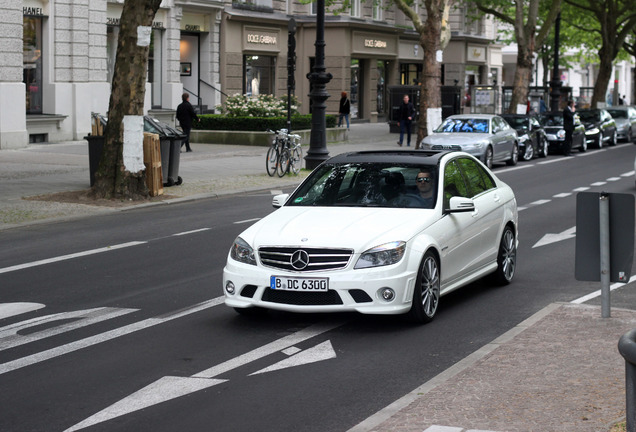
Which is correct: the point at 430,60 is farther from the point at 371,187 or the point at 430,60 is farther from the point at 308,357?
the point at 308,357

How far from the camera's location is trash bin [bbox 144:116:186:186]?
2222cm

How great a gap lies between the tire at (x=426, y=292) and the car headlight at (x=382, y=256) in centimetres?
30

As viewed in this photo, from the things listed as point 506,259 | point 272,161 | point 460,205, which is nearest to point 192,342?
point 460,205

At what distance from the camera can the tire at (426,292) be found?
9.17m

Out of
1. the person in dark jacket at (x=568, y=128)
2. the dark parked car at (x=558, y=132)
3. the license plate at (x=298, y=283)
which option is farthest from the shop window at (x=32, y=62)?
the license plate at (x=298, y=283)

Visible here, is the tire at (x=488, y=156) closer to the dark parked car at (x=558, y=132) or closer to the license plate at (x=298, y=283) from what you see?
the dark parked car at (x=558, y=132)

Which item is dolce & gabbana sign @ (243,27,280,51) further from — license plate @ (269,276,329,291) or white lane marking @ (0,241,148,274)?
license plate @ (269,276,329,291)

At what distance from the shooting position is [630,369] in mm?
4805

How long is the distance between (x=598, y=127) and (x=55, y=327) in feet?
120

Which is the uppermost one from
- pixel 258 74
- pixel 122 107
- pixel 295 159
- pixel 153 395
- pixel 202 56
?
pixel 202 56

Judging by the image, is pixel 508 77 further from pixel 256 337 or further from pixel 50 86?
pixel 256 337

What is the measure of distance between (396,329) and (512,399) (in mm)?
2643

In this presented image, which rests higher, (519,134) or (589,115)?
(589,115)

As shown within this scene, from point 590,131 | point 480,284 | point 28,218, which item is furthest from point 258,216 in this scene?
Result: point 590,131
